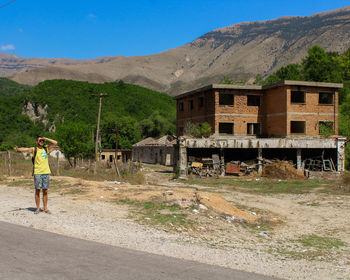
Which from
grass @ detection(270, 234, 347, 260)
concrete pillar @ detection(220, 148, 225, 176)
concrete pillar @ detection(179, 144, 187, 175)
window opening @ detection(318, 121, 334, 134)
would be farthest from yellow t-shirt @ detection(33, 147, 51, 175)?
window opening @ detection(318, 121, 334, 134)

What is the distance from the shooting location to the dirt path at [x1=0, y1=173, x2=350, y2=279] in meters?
6.69

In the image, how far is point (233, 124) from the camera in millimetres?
38781

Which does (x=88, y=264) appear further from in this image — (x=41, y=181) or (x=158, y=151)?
(x=158, y=151)

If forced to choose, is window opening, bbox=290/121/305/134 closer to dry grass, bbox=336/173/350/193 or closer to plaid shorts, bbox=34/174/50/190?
dry grass, bbox=336/173/350/193

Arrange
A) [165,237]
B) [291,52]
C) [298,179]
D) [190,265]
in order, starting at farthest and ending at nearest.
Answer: [291,52], [298,179], [165,237], [190,265]

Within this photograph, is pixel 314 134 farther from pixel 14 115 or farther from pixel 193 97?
pixel 14 115

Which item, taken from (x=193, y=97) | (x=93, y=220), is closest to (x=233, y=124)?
(x=193, y=97)

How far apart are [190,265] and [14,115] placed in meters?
98.6

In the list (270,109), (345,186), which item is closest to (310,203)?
(345,186)

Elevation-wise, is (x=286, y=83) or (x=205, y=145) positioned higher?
(x=286, y=83)

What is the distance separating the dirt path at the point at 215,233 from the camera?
669cm

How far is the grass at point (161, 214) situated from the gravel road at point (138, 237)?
0.50 meters

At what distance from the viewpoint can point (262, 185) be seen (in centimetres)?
2456

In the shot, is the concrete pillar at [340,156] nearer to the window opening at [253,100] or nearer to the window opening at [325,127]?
the window opening at [325,127]
